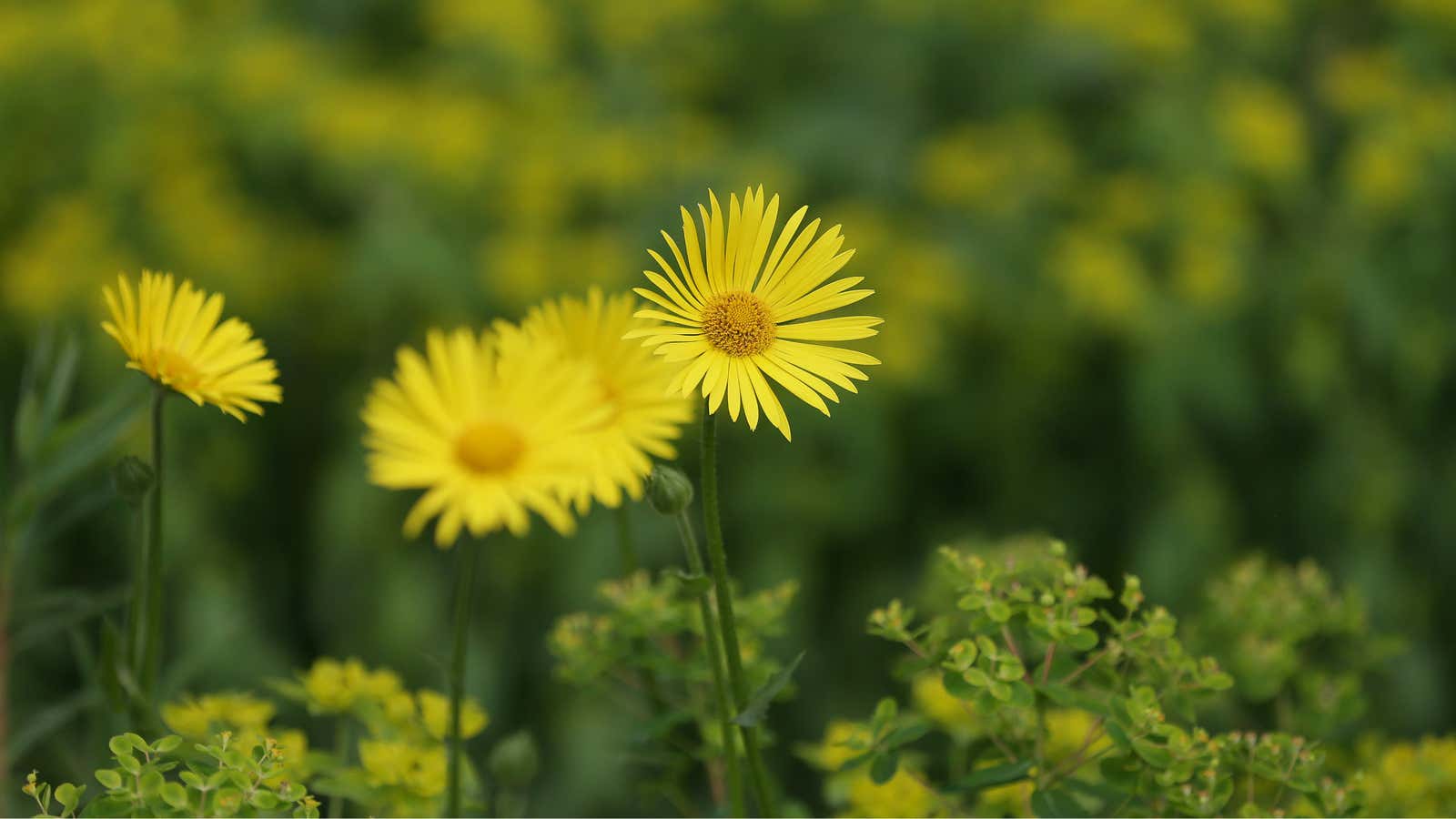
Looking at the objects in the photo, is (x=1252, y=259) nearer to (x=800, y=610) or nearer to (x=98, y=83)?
(x=800, y=610)

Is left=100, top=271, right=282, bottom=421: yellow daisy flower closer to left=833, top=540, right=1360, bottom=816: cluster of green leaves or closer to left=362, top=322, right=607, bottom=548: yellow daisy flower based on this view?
left=362, top=322, right=607, bottom=548: yellow daisy flower

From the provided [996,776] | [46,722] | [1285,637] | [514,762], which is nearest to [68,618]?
[46,722]

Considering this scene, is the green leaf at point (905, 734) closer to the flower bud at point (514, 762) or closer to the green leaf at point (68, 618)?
the flower bud at point (514, 762)

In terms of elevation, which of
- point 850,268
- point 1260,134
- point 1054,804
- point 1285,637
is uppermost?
point 1260,134

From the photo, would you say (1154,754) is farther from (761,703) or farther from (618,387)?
(618,387)

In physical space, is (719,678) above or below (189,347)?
below

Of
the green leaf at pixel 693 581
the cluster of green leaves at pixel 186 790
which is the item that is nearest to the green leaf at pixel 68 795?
the cluster of green leaves at pixel 186 790

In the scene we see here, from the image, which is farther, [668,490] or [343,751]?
[343,751]
